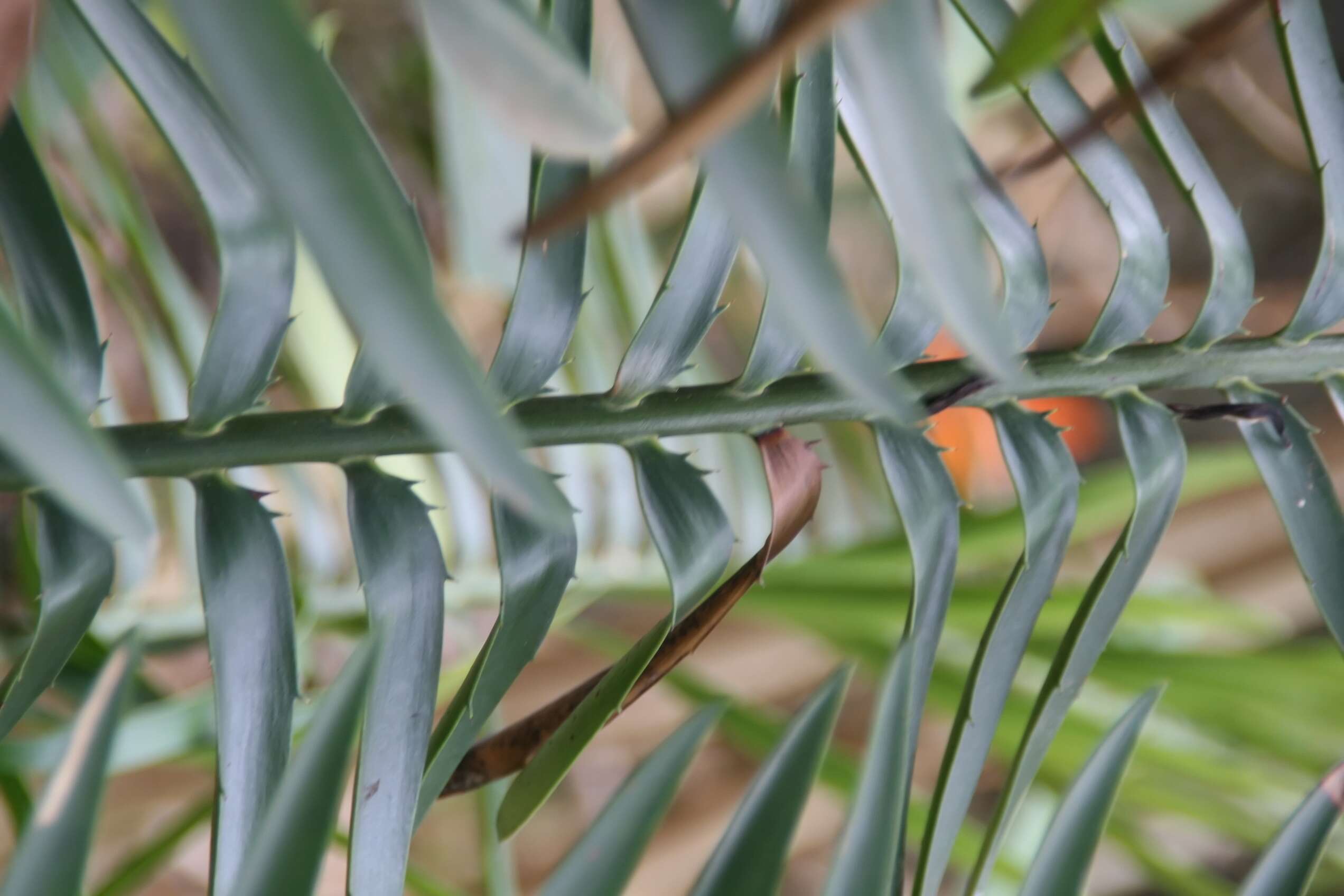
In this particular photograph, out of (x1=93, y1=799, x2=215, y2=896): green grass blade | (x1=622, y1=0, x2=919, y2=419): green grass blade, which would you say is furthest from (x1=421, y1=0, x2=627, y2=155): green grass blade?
(x1=93, y1=799, x2=215, y2=896): green grass blade

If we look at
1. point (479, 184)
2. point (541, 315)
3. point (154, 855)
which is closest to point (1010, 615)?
point (541, 315)

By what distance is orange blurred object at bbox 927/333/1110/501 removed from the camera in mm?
948

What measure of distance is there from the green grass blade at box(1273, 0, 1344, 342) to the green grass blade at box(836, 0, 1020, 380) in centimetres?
19

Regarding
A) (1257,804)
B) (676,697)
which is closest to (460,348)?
(1257,804)

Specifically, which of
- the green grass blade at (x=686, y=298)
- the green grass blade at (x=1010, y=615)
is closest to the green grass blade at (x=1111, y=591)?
the green grass blade at (x=1010, y=615)

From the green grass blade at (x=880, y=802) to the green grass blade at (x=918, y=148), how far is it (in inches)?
3.9

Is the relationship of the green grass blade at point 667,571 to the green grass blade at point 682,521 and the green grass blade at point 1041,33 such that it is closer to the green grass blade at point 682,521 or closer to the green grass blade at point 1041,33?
the green grass blade at point 682,521

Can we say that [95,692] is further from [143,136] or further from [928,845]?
[143,136]

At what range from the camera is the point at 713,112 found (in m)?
0.09

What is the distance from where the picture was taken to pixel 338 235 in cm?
10

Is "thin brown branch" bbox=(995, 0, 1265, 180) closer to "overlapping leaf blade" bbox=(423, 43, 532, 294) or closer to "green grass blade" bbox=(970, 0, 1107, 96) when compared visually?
"green grass blade" bbox=(970, 0, 1107, 96)

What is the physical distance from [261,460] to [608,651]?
43cm

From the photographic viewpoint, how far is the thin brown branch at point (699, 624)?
22 centimetres

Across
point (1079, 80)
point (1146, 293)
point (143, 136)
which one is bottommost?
point (1146, 293)
